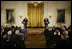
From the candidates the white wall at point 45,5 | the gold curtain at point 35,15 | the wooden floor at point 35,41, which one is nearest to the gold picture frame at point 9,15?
the white wall at point 45,5

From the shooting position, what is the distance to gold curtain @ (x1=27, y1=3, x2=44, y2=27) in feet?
39.8

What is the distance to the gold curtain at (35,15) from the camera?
12133 mm

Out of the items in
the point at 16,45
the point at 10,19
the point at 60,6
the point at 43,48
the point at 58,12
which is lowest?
the point at 43,48

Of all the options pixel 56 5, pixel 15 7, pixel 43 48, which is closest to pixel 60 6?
pixel 56 5

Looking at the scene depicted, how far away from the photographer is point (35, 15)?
12383 millimetres

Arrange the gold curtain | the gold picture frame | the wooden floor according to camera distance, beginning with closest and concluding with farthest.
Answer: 1. the wooden floor
2. the gold picture frame
3. the gold curtain

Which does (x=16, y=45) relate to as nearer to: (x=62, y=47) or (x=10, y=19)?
(x=62, y=47)

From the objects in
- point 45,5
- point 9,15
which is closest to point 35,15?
point 45,5

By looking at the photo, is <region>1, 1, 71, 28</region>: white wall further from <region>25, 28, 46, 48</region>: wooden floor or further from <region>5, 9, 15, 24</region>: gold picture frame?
<region>25, 28, 46, 48</region>: wooden floor

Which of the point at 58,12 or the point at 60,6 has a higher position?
the point at 60,6

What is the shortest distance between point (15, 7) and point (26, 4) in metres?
1.42

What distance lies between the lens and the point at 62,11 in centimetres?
1175

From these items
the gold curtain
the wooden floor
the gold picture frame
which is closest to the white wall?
the gold picture frame

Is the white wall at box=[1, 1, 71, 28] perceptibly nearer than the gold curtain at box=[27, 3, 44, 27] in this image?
Yes
